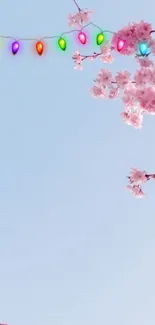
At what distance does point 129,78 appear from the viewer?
7.72 metres

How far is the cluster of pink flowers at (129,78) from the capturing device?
736cm

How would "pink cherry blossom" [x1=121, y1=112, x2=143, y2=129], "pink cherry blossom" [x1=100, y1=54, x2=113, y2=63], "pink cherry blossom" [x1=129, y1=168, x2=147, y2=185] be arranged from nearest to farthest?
"pink cherry blossom" [x1=129, y1=168, x2=147, y2=185], "pink cherry blossom" [x1=121, y1=112, x2=143, y2=129], "pink cherry blossom" [x1=100, y1=54, x2=113, y2=63]

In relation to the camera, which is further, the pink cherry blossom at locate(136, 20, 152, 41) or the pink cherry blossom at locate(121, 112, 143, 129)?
the pink cherry blossom at locate(121, 112, 143, 129)

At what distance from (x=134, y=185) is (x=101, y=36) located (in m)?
2.04

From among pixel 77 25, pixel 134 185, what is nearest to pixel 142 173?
pixel 134 185

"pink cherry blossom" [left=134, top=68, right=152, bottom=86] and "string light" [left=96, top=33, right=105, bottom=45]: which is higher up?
"string light" [left=96, top=33, right=105, bottom=45]

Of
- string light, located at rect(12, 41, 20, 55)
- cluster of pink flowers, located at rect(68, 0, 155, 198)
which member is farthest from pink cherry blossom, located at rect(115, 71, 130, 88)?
string light, located at rect(12, 41, 20, 55)

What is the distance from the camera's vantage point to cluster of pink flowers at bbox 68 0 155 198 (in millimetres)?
7355

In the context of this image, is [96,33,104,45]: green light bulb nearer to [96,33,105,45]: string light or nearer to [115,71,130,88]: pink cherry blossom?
[96,33,105,45]: string light

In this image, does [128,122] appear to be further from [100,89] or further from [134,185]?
[134,185]

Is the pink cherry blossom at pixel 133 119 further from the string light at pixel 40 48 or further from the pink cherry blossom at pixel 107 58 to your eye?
the string light at pixel 40 48

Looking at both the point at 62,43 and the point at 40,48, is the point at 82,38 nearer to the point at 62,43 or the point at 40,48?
the point at 62,43

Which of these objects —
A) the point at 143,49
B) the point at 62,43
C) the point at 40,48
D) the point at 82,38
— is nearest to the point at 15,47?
the point at 40,48

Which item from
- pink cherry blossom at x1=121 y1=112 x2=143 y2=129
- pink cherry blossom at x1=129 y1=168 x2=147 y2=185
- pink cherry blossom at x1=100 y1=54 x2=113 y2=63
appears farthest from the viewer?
pink cherry blossom at x1=100 y1=54 x2=113 y2=63
